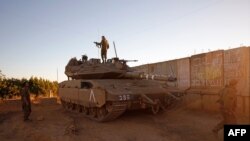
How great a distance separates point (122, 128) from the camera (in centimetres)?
924

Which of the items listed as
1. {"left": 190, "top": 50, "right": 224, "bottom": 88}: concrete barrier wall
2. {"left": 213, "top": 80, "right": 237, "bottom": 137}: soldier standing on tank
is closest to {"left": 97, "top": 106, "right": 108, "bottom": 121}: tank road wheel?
{"left": 213, "top": 80, "right": 237, "bottom": 137}: soldier standing on tank

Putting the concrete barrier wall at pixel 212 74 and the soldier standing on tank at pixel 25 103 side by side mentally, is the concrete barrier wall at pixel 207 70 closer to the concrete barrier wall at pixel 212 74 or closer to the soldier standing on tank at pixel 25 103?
the concrete barrier wall at pixel 212 74

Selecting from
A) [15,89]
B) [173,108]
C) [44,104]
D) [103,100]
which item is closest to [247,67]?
[173,108]

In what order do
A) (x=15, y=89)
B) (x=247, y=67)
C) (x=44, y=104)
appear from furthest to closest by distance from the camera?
(x=15, y=89), (x=44, y=104), (x=247, y=67)

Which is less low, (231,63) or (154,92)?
(231,63)

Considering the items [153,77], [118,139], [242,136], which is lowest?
[118,139]

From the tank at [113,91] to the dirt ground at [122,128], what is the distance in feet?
1.62

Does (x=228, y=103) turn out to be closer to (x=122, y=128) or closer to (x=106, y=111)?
(x=122, y=128)

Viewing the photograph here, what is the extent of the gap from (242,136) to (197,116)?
6.06 m

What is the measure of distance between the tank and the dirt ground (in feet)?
1.62

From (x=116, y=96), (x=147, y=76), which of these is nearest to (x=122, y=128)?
(x=116, y=96)

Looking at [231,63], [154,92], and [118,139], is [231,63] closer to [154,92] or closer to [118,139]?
[154,92]

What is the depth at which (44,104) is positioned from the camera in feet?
59.7

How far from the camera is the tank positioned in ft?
31.1
